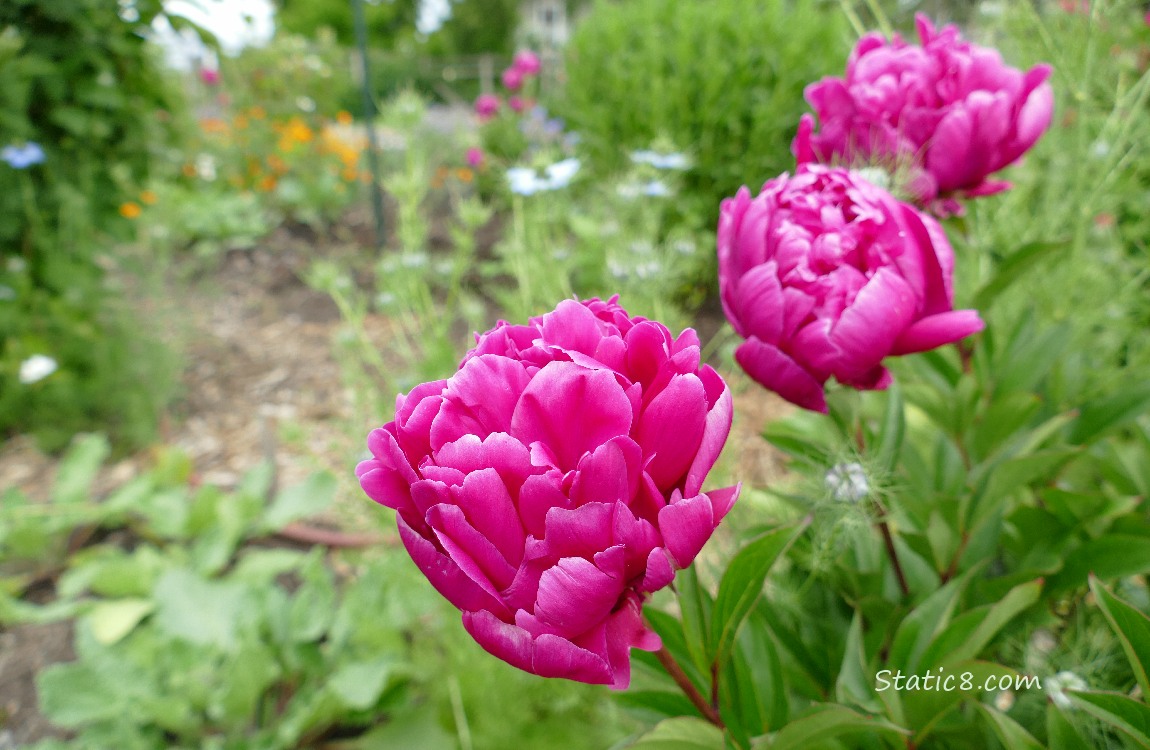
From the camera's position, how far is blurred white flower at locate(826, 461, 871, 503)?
662mm

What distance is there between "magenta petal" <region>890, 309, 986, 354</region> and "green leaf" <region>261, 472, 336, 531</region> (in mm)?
1640

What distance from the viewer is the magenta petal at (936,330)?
59cm

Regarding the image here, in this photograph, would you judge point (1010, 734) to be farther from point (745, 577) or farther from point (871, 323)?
point (871, 323)

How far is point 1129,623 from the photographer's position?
54 cm

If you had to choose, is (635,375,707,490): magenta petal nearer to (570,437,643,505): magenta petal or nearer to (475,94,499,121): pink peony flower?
(570,437,643,505): magenta petal

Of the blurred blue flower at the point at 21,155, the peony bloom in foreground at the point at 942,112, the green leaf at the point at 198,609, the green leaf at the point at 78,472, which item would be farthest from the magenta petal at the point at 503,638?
the blurred blue flower at the point at 21,155

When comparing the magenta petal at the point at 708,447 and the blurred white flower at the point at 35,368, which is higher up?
the magenta petal at the point at 708,447

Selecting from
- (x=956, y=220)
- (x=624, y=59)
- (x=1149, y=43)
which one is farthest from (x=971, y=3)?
(x=956, y=220)

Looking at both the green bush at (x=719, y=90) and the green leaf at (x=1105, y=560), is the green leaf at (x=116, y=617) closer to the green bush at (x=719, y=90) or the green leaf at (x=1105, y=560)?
the green leaf at (x=1105, y=560)

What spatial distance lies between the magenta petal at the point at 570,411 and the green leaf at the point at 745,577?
178 millimetres

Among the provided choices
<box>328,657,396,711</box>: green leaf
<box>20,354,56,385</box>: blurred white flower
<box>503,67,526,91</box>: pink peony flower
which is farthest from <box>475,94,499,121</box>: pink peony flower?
<box>328,657,396,711</box>: green leaf

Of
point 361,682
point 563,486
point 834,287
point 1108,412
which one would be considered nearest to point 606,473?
point 563,486

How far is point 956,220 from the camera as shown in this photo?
3.06ft

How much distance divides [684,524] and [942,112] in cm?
64
